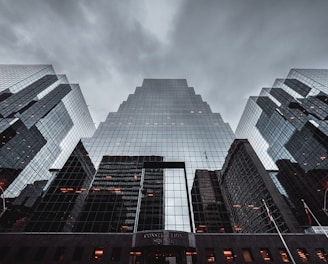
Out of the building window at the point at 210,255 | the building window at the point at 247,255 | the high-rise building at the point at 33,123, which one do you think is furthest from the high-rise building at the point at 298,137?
the high-rise building at the point at 33,123

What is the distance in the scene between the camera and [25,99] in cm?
9288

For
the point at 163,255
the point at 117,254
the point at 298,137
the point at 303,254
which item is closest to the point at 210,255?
the point at 163,255

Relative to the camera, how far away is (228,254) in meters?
30.6

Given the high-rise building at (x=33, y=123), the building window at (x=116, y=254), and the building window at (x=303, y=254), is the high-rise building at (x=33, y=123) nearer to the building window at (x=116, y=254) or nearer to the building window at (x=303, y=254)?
the building window at (x=116, y=254)

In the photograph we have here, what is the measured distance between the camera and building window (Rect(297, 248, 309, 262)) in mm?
29425

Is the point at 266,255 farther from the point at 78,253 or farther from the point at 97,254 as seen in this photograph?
the point at 78,253

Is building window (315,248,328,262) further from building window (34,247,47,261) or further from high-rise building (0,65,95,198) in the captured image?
high-rise building (0,65,95,198)

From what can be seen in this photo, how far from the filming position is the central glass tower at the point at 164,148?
46.6 m

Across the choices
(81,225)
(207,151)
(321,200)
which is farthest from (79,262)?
(321,200)

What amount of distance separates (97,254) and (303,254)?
115ft

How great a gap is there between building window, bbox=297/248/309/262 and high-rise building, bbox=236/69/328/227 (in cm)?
2351

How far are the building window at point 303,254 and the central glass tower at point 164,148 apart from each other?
19775mm

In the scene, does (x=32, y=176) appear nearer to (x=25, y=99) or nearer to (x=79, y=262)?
(x=25, y=99)

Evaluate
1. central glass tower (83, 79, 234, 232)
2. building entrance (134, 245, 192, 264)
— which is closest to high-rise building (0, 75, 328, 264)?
building entrance (134, 245, 192, 264)
